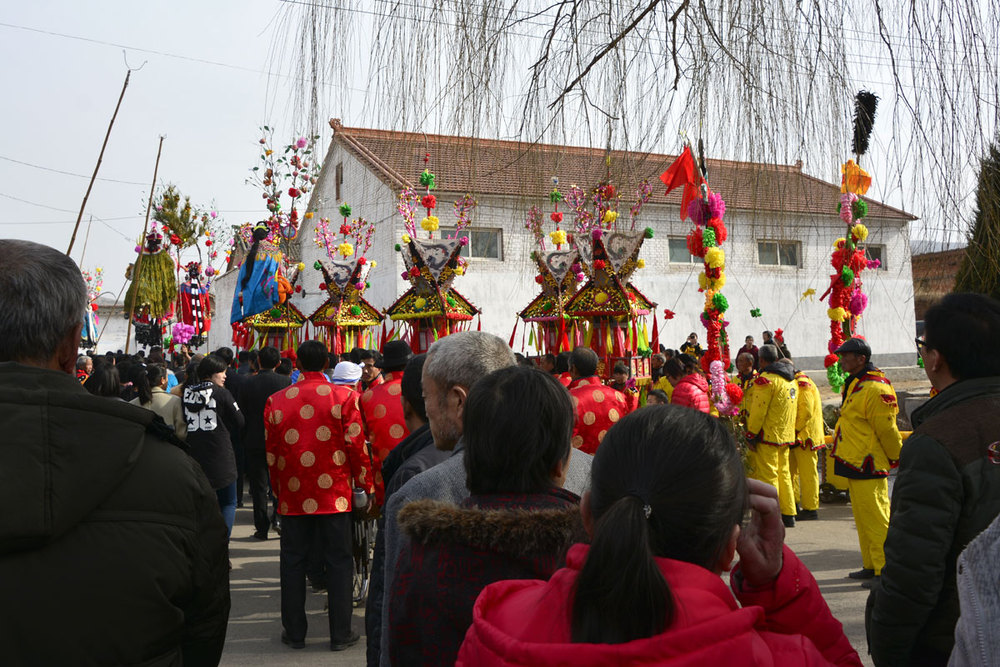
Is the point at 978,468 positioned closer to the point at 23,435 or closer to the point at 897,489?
the point at 897,489

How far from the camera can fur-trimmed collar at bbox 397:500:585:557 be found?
1.63 metres

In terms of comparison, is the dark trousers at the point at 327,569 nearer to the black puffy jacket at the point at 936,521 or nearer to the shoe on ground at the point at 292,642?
the shoe on ground at the point at 292,642

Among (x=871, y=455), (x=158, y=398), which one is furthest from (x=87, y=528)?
(x=871, y=455)

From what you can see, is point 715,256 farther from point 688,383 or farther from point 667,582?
point 667,582

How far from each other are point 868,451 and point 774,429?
187 cm

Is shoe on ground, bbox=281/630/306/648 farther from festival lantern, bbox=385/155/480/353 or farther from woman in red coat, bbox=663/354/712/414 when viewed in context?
festival lantern, bbox=385/155/480/353

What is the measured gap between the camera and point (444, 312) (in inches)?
446

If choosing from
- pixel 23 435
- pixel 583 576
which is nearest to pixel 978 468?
pixel 583 576

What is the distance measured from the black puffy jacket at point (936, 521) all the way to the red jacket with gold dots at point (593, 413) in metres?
3.63

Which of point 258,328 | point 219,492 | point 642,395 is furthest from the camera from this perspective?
point 258,328

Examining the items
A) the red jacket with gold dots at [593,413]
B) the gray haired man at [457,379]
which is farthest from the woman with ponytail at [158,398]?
the gray haired man at [457,379]

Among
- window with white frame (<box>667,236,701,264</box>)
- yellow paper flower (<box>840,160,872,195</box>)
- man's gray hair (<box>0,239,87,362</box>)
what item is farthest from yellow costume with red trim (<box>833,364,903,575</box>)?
window with white frame (<box>667,236,701,264</box>)

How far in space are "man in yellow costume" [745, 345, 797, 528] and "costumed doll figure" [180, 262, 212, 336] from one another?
1065cm

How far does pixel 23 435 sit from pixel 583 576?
1040mm
